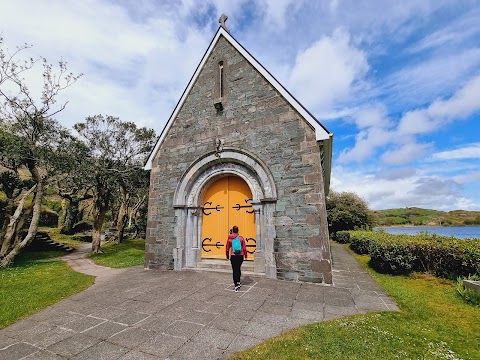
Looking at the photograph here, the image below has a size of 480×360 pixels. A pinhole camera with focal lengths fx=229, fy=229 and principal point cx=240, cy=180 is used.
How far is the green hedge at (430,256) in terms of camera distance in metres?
6.26

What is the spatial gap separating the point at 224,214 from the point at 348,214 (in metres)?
17.4

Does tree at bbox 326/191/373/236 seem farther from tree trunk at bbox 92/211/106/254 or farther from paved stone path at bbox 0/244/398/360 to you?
tree trunk at bbox 92/211/106/254

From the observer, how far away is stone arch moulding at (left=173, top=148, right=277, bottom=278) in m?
6.98

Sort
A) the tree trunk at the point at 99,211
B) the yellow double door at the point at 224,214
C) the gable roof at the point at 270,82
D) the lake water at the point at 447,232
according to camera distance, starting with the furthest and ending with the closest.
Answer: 1. the tree trunk at the point at 99,211
2. the lake water at the point at 447,232
3. the yellow double door at the point at 224,214
4. the gable roof at the point at 270,82

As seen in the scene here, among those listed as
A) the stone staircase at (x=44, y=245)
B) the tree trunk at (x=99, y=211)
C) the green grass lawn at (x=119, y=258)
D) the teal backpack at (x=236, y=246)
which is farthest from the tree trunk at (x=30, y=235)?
the teal backpack at (x=236, y=246)

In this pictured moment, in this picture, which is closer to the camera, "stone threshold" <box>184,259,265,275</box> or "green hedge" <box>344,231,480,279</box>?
"green hedge" <box>344,231,480,279</box>

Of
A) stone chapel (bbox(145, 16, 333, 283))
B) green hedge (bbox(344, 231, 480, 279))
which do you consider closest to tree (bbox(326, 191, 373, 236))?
green hedge (bbox(344, 231, 480, 279))

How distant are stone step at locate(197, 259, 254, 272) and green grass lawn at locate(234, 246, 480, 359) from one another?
3.76 metres

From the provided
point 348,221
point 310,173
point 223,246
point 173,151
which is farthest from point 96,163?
point 348,221

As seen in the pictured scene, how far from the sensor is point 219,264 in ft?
25.4

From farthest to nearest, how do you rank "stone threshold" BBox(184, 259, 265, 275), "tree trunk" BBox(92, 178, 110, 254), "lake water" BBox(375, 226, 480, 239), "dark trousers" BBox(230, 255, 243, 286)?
"tree trunk" BBox(92, 178, 110, 254) → "lake water" BBox(375, 226, 480, 239) → "stone threshold" BBox(184, 259, 265, 275) → "dark trousers" BBox(230, 255, 243, 286)

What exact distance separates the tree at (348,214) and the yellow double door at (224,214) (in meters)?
16.9

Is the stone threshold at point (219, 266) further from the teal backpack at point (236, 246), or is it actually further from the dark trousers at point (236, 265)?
the teal backpack at point (236, 246)

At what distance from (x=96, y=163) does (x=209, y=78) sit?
1023 cm
